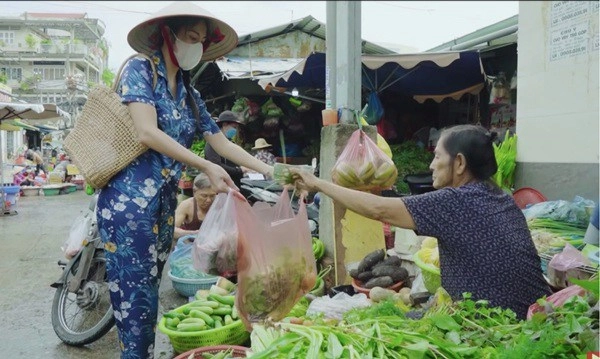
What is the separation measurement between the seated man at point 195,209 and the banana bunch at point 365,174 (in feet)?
4.77

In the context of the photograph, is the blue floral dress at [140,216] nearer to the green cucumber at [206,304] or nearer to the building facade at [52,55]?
the green cucumber at [206,304]

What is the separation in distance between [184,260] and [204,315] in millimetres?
1313

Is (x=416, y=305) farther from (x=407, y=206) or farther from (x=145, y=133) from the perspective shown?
(x=145, y=133)

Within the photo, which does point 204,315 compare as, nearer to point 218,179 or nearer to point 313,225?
point 218,179

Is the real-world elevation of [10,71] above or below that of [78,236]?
above

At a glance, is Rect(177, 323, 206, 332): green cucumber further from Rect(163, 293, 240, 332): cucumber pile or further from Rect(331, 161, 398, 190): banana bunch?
Rect(331, 161, 398, 190): banana bunch

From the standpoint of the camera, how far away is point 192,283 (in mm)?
4449

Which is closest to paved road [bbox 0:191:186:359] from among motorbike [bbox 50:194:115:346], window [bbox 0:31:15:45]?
motorbike [bbox 50:194:115:346]

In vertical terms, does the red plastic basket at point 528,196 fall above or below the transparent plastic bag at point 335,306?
above

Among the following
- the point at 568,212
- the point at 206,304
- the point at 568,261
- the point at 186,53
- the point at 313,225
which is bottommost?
the point at 206,304

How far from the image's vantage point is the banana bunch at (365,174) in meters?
3.71

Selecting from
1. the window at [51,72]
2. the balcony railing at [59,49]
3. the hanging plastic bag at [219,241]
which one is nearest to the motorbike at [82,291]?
the hanging plastic bag at [219,241]

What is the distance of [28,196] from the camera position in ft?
55.2

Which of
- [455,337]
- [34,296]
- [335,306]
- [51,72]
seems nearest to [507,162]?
[335,306]
